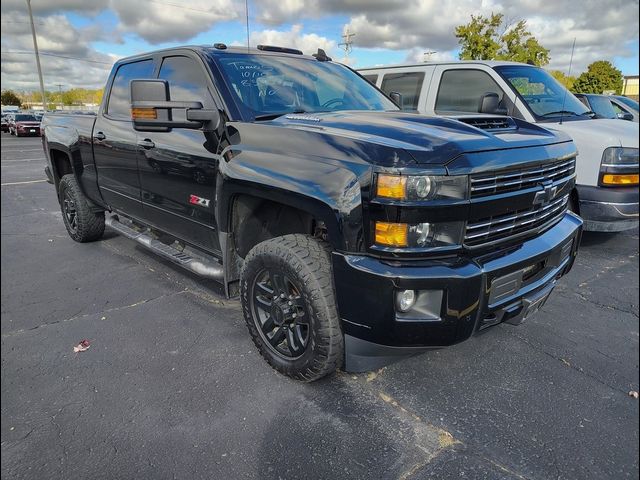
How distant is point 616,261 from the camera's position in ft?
16.2

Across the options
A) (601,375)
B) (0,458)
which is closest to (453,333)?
(601,375)

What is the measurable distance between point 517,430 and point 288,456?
3.82 feet

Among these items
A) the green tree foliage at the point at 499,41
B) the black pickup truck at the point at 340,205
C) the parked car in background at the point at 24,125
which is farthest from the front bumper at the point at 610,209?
the parked car in background at the point at 24,125

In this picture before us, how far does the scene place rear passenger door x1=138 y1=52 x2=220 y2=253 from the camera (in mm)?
3178

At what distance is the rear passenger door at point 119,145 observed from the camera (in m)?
4.07

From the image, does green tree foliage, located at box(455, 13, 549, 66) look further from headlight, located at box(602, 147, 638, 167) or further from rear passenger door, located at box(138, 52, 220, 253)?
rear passenger door, located at box(138, 52, 220, 253)

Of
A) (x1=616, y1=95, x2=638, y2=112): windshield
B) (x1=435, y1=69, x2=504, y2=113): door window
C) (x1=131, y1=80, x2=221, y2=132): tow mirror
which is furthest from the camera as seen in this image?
(x1=616, y1=95, x2=638, y2=112): windshield

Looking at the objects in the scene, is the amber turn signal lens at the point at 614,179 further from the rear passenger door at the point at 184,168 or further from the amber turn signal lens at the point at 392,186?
the rear passenger door at the point at 184,168

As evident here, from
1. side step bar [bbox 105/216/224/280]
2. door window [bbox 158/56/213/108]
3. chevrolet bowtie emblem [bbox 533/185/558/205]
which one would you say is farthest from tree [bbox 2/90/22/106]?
chevrolet bowtie emblem [bbox 533/185/558/205]

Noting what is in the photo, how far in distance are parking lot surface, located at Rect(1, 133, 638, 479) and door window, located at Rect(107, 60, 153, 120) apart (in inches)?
68.1

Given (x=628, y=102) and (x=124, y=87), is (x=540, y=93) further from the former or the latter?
(x=628, y=102)

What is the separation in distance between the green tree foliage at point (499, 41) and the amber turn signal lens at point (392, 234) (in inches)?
103

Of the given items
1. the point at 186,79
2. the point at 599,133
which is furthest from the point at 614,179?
the point at 186,79

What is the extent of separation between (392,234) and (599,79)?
208 inches
